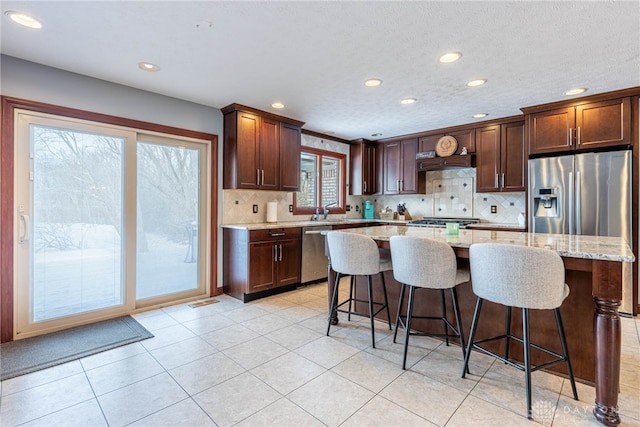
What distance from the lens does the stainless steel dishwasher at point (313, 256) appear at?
440cm

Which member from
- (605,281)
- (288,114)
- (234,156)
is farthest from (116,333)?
(605,281)

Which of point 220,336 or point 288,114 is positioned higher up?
point 288,114

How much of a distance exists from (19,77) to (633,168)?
5.99 metres

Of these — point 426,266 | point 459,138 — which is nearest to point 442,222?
point 459,138

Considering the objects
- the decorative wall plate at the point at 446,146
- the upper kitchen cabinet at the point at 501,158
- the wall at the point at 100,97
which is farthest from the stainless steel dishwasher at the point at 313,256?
the upper kitchen cabinet at the point at 501,158

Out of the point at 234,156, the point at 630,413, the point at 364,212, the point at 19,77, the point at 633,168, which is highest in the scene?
the point at 19,77

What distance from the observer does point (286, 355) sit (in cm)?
244

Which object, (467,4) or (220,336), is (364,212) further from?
(467,4)

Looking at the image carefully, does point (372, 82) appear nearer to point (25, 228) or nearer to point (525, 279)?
point (525, 279)

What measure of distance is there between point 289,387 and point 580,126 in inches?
164

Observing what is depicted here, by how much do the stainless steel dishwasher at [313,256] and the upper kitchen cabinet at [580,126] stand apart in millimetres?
2972

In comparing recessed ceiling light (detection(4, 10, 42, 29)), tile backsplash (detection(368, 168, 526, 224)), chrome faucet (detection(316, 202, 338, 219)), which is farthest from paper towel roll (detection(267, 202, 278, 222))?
recessed ceiling light (detection(4, 10, 42, 29))

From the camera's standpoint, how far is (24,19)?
2076mm

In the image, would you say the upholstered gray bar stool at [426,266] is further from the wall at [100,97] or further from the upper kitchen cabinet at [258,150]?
the wall at [100,97]
